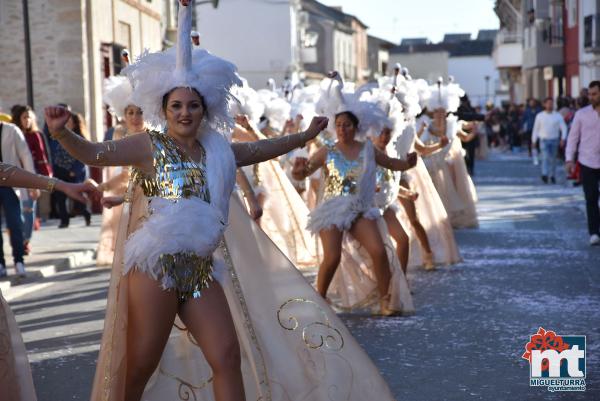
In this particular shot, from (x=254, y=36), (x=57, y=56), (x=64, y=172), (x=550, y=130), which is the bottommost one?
(x=64, y=172)

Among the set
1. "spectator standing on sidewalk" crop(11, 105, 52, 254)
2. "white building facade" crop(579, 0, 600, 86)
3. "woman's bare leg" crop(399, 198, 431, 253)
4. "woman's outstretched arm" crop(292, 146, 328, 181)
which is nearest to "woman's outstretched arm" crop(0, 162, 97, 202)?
"woman's outstretched arm" crop(292, 146, 328, 181)

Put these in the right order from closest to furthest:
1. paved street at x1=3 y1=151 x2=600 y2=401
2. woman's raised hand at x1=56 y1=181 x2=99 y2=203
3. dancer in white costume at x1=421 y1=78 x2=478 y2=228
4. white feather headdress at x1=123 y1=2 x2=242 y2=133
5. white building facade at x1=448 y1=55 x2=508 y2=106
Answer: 1. woman's raised hand at x1=56 y1=181 x2=99 y2=203
2. white feather headdress at x1=123 y1=2 x2=242 y2=133
3. paved street at x1=3 y1=151 x2=600 y2=401
4. dancer in white costume at x1=421 y1=78 x2=478 y2=228
5. white building facade at x1=448 y1=55 x2=508 y2=106

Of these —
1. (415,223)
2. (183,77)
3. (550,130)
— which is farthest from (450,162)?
(183,77)

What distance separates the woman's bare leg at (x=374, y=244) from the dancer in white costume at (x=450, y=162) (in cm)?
611

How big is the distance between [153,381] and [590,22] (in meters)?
37.1

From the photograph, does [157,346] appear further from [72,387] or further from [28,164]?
[28,164]

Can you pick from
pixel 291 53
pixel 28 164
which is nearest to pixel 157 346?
pixel 28 164

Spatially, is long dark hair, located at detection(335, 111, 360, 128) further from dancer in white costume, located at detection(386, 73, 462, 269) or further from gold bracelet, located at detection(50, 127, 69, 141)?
gold bracelet, located at detection(50, 127, 69, 141)

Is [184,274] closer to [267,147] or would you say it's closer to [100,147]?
[100,147]

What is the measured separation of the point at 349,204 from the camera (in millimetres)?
9570

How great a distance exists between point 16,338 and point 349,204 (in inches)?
167

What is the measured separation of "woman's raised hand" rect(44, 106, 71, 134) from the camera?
516 centimetres

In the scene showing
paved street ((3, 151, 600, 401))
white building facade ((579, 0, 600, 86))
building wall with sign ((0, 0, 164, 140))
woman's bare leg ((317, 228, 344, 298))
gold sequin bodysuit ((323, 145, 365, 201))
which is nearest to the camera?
paved street ((3, 151, 600, 401))

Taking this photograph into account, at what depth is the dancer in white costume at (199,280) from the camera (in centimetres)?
546
